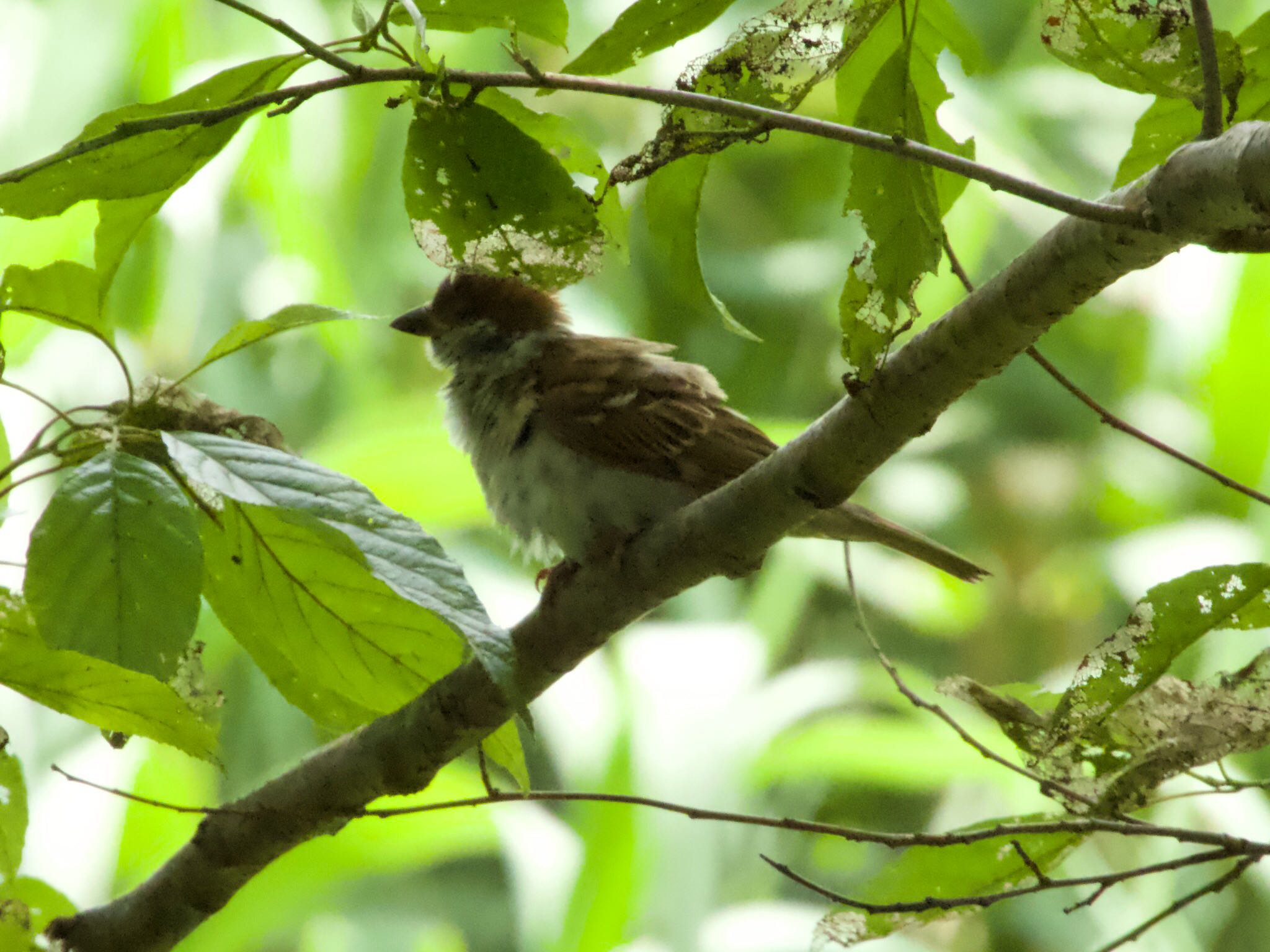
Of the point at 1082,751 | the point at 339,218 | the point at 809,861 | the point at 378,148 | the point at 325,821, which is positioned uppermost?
the point at 378,148

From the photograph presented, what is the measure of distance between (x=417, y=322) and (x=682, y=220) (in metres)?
0.89

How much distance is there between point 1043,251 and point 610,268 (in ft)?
7.81

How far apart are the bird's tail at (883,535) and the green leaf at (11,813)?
0.77 meters

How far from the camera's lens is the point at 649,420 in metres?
1.33

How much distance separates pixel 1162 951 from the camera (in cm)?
228

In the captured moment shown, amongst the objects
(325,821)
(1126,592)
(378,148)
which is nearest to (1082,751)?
(325,821)

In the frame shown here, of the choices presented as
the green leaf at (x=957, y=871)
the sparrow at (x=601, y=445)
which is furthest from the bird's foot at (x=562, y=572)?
the green leaf at (x=957, y=871)

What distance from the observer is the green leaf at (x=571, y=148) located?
69cm

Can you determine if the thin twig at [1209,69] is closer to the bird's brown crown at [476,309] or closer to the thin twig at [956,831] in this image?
the thin twig at [956,831]

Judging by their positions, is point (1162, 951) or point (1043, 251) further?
point (1162, 951)

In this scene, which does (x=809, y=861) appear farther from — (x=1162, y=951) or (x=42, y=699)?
(x=42, y=699)

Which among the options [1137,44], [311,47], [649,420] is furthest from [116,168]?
[649,420]

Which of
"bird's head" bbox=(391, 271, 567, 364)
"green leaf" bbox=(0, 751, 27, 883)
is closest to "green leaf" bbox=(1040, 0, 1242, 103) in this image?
"green leaf" bbox=(0, 751, 27, 883)

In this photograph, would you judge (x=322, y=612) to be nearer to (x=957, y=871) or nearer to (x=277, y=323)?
(x=277, y=323)
